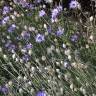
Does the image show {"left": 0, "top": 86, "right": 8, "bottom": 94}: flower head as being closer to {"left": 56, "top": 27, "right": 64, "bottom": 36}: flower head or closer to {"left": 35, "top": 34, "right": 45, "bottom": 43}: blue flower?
{"left": 35, "top": 34, "right": 45, "bottom": 43}: blue flower

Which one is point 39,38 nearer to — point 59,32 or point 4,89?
point 59,32

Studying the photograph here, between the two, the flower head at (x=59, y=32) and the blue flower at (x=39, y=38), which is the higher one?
the blue flower at (x=39, y=38)

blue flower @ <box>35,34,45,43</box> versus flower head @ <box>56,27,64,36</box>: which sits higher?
blue flower @ <box>35,34,45,43</box>

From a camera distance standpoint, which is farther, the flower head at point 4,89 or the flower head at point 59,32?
the flower head at point 59,32

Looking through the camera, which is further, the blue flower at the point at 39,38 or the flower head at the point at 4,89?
the blue flower at the point at 39,38

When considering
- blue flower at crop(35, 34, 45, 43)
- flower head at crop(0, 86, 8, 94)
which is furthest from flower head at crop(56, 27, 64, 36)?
flower head at crop(0, 86, 8, 94)

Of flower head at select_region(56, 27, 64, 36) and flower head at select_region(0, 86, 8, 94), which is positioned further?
flower head at select_region(56, 27, 64, 36)

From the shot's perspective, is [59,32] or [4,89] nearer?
[4,89]

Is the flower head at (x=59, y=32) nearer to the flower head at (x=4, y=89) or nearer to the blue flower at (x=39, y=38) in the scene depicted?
the blue flower at (x=39, y=38)

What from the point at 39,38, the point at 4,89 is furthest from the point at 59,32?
the point at 4,89

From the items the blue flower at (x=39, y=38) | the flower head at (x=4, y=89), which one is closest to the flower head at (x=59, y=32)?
the blue flower at (x=39, y=38)

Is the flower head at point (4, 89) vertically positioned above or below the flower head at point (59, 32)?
below

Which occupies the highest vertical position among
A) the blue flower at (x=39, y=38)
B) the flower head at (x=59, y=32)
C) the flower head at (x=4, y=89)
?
the blue flower at (x=39, y=38)
